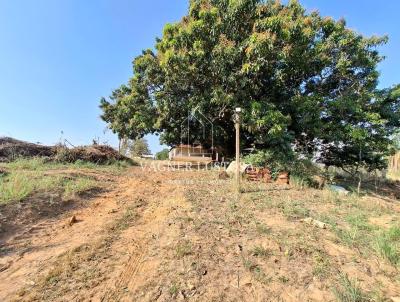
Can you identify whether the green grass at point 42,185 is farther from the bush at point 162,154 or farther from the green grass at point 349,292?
the bush at point 162,154

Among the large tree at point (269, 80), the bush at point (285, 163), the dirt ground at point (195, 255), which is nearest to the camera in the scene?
the dirt ground at point (195, 255)

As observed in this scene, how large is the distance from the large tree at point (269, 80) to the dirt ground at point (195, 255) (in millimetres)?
4706

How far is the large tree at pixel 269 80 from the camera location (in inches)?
357

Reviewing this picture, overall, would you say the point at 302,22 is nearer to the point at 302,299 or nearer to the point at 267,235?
the point at 267,235

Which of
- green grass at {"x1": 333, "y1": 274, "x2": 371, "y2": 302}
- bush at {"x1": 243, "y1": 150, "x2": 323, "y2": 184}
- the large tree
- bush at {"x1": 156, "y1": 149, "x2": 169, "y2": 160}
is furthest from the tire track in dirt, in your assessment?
bush at {"x1": 156, "y1": 149, "x2": 169, "y2": 160}

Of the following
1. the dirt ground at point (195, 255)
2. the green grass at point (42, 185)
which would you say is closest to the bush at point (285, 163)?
the dirt ground at point (195, 255)

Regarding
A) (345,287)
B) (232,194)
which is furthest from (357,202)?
(345,287)

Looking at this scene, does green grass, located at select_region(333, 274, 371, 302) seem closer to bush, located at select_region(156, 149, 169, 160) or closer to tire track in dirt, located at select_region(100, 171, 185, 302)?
tire track in dirt, located at select_region(100, 171, 185, 302)

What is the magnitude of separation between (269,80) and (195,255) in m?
8.42

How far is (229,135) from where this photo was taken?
12.3 m

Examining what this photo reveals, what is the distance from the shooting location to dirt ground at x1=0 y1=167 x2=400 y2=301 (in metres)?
2.75

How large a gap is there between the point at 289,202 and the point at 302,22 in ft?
21.3

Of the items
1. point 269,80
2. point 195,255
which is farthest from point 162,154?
point 195,255

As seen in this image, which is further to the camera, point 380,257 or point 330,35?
point 330,35
